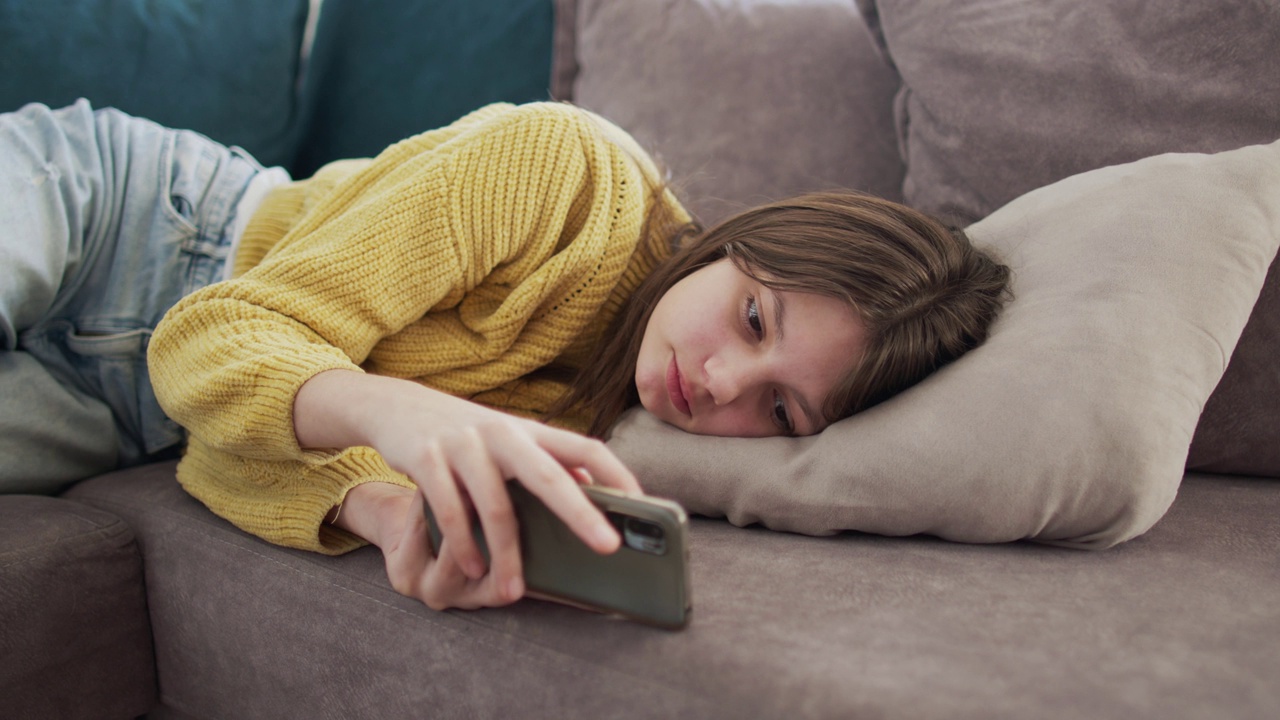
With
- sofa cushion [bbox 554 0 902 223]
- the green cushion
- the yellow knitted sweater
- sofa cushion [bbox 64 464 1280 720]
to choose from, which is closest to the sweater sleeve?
the yellow knitted sweater

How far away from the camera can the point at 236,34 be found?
1.40 m

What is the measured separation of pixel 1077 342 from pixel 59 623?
0.95 meters

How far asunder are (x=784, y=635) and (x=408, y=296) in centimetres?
54

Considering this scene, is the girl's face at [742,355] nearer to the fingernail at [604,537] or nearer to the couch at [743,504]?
the couch at [743,504]

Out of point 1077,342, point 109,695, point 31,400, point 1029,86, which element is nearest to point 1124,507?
point 1077,342

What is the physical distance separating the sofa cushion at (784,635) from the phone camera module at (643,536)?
2.9 inches

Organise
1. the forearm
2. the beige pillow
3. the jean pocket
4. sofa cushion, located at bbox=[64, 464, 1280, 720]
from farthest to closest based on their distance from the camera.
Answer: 1. the jean pocket
2. the beige pillow
3. the forearm
4. sofa cushion, located at bbox=[64, 464, 1280, 720]

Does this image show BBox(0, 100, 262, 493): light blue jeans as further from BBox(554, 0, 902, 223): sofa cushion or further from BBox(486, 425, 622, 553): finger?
BBox(486, 425, 622, 553): finger

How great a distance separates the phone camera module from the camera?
1.66 feet

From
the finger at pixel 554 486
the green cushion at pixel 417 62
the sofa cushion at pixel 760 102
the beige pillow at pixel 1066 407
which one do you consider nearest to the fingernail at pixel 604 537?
the finger at pixel 554 486

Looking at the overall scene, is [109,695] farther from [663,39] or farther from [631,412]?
[663,39]

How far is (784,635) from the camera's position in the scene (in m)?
0.55

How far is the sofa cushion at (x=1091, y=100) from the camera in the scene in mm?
954

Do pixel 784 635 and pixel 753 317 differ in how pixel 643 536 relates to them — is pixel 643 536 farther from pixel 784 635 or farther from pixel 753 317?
pixel 753 317
